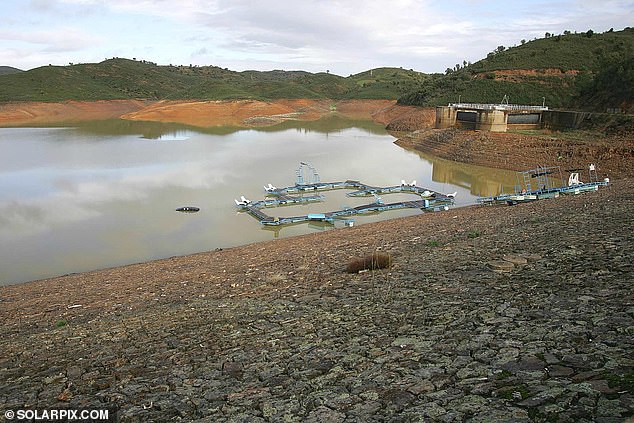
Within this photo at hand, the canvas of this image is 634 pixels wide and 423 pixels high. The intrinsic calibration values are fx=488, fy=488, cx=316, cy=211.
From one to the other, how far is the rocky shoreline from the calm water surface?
7.76m

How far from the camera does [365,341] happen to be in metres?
5.43

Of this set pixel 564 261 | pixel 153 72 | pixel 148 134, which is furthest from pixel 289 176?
pixel 153 72

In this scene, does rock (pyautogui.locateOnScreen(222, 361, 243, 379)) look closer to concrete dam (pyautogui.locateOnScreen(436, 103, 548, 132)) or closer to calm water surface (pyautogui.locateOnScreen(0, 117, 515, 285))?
calm water surface (pyautogui.locateOnScreen(0, 117, 515, 285))

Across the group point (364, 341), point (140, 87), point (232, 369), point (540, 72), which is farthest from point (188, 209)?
point (140, 87)

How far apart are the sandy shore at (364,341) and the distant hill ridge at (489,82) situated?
135 feet

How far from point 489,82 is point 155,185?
5272 cm

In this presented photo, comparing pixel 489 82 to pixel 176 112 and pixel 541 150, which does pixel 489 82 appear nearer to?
pixel 541 150

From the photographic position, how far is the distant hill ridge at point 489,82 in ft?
162

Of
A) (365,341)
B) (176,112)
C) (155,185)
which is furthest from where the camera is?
(176,112)

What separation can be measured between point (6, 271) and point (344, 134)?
164 feet

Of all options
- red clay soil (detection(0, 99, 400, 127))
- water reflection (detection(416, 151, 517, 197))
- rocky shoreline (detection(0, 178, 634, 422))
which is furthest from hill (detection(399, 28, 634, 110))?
rocky shoreline (detection(0, 178, 634, 422))

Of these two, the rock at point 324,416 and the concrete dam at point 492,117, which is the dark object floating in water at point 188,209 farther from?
the concrete dam at point 492,117

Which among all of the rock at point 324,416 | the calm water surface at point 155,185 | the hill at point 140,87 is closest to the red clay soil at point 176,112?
the hill at point 140,87

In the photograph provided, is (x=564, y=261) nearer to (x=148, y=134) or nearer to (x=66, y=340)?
(x=66, y=340)
